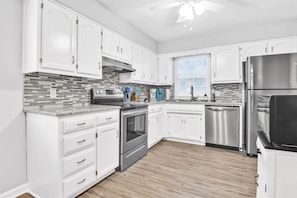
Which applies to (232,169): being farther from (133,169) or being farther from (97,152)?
(97,152)

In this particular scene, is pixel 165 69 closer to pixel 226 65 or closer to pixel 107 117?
pixel 226 65

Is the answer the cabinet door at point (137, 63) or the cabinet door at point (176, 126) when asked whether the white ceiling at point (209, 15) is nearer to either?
the cabinet door at point (137, 63)

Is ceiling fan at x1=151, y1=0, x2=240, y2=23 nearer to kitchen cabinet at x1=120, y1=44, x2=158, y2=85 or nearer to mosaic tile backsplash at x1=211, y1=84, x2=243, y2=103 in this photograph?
kitchen cabinet at x1=120, y1=44, x2=158, y2=85

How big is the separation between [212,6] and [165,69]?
6.30ft

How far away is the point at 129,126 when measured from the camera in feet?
8.36

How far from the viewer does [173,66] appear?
14.8 feet

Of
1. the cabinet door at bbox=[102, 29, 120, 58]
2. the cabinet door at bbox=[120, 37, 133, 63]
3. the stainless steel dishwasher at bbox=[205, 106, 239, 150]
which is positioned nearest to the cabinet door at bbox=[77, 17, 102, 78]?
the cabinet door at bbox=[102, 29, 120, 58]

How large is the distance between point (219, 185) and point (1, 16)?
122 inches

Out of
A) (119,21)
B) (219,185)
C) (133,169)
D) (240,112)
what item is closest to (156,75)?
(119,21)

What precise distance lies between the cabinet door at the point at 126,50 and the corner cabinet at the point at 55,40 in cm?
76

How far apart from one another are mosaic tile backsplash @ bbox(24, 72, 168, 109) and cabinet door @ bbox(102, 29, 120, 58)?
18.9 inches

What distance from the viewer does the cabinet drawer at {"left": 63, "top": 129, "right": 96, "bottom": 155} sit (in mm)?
1612

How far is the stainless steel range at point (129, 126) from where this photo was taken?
2395 millimetres

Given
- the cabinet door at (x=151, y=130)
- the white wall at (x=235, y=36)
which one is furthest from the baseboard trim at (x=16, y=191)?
the white wall at (x=235, y=36)
